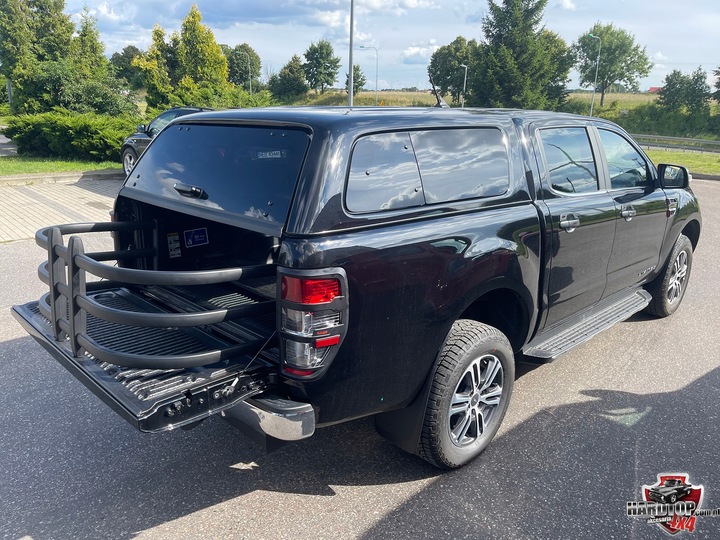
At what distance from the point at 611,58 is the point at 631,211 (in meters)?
75.8

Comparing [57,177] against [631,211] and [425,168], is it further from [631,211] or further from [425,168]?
[631,211]

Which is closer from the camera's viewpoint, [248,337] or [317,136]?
[317,136]

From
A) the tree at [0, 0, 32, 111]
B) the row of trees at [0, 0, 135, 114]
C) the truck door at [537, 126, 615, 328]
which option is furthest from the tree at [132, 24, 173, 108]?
the truck door at [537, 126, 615, 328]

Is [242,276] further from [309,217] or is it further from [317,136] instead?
[317,136]

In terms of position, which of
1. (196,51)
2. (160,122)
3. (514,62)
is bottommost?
(160,122)

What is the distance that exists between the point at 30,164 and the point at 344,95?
51.5 m

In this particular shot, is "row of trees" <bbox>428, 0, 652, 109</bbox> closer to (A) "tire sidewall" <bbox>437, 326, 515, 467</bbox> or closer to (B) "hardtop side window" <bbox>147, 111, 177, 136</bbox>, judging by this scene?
(B) "hardtop side window" <bbox>147, 111, 177, 136</bbox>

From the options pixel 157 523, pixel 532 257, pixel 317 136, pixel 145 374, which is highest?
pixel 317 136

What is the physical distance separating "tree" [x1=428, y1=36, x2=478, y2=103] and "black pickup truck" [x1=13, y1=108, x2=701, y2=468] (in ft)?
225

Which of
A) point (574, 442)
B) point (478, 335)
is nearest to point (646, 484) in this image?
point (574, 442)

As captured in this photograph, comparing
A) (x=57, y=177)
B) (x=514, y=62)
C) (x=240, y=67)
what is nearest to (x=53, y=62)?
(x=57, y=177)

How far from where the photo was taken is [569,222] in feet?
11.4

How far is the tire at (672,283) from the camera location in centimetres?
511

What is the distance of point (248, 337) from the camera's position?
9.04 feet
